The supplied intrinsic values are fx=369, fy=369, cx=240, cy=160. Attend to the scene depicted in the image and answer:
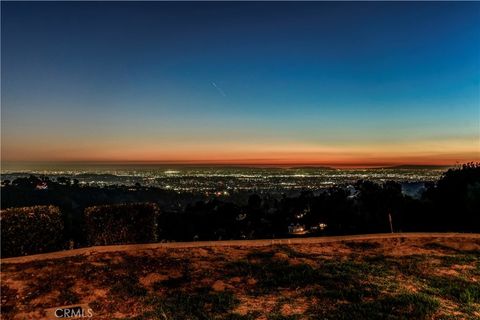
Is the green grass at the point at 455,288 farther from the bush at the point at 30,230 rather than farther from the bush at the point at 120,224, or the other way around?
the bush at the point at 30,230

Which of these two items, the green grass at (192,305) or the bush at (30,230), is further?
the bush at (30,230)

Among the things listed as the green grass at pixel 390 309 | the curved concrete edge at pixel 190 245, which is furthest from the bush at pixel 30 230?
the green grass at pixel 390 309

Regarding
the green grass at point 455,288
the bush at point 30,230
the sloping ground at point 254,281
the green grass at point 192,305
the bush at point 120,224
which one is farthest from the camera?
the bush at point 120,224

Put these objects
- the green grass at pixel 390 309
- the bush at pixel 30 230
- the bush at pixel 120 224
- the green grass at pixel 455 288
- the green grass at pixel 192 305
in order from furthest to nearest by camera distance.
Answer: the bush at pixel 120 224, the bush at pixel 30 230, the green grass at pixel 455 288, the green grass at pixel 192 305, the green grass at pixel 390 309

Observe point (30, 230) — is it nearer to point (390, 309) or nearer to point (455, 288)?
point (390, 309)

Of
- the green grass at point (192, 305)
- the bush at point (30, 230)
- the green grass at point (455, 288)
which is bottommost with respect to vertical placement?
the green grass at point (192, 305)

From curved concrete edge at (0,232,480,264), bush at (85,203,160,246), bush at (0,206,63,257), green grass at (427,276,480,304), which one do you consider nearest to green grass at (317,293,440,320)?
green grass at (427,276,480,304)

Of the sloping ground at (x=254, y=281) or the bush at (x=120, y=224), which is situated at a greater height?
the bush at (x=120, y=224)

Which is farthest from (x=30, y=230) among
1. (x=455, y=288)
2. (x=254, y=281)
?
(x=455, y=288)
